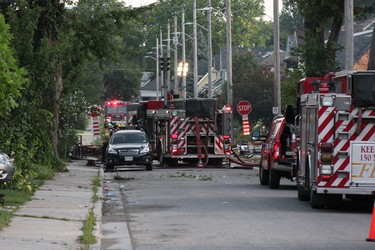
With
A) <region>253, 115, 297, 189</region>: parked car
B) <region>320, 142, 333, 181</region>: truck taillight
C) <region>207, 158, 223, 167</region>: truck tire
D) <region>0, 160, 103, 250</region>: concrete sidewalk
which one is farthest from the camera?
<region>207, 158, 223, 167</region>: truck tire

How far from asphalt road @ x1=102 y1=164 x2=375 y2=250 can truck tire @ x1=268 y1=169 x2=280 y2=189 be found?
0.92 ft

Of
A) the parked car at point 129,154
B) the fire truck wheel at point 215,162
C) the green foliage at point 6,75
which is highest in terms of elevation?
the green foliage at point 6,75

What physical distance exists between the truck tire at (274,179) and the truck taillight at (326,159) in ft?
25.8

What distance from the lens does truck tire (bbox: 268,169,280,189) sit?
98.4 ft

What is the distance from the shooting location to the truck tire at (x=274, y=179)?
30.0 m

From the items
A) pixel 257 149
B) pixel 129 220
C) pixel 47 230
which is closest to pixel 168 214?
pixel 129 220

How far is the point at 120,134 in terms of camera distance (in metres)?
45.1

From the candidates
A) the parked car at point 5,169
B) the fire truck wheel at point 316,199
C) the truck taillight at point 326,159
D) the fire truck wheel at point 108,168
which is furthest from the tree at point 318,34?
the parked car at point 5,169

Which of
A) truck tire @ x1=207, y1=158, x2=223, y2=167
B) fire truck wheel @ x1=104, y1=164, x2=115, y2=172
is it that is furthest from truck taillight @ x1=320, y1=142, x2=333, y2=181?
truck tire @ x1=207, y1=158, x2=223, y2=167

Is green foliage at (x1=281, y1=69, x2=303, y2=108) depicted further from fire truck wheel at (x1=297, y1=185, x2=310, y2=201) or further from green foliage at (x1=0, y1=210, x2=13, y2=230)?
green foliage at (x1=0, y1=210, x2=13, y2=230)

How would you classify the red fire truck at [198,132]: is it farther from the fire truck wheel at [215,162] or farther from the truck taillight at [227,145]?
the fire truck wheel at [215,162]

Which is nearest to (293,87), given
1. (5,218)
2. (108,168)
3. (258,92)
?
(108,168)

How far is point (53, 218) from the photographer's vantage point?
783 inches

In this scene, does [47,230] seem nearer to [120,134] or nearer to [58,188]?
[58,188]
